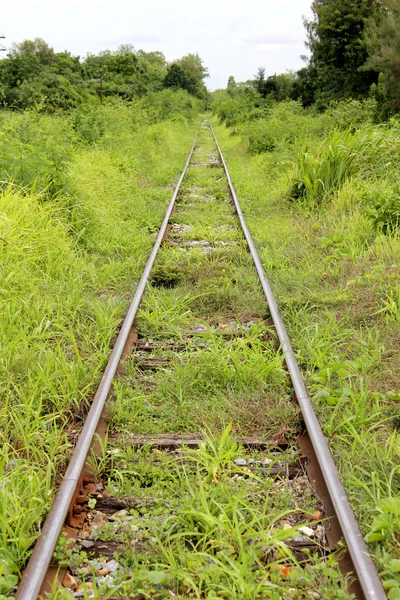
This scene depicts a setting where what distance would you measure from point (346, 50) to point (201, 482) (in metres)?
22.4

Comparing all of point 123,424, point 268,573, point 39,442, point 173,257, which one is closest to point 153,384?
point 123,424

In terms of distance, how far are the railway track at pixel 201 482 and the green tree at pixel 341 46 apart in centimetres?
1854

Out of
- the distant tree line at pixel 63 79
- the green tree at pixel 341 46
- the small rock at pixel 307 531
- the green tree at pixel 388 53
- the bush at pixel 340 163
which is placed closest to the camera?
the small rock at pixel 307 531

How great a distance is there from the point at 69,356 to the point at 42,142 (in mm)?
4361

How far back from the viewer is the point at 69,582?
2086mm

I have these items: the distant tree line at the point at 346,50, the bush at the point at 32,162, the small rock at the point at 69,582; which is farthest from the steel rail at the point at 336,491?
the distant tree line at the point at 346,50

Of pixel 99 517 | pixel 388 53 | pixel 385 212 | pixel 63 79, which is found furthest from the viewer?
pixel 63 79

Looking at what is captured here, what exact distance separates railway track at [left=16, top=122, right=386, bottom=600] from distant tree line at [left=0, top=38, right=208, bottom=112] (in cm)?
899

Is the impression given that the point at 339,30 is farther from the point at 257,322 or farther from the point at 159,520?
the point at 159,520

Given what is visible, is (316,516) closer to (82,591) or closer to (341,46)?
(82,591)

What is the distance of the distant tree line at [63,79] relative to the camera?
21828mm

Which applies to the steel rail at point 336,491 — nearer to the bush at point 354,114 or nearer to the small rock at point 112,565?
the small rock at point 112,565

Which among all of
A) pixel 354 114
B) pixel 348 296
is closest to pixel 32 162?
pixel 348 296

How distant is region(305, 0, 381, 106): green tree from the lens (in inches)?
811
